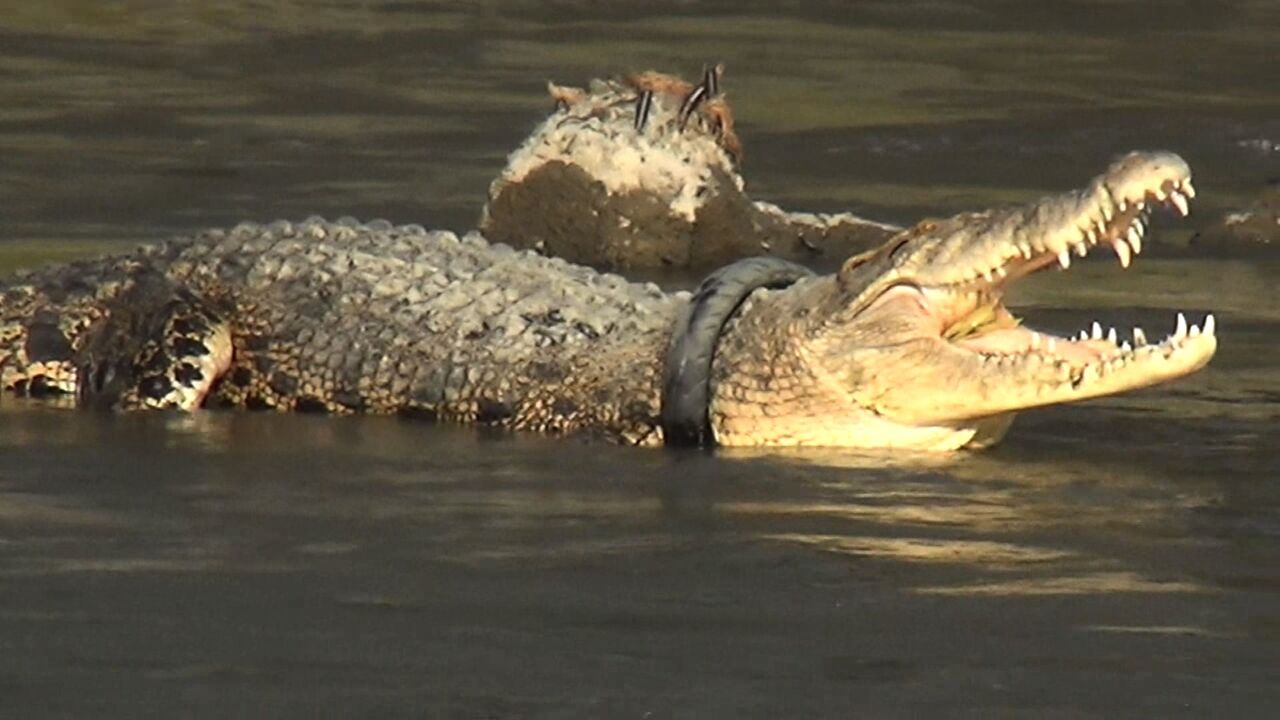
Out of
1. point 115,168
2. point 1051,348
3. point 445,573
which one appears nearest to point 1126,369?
point 1051,348

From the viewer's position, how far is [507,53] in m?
15.0

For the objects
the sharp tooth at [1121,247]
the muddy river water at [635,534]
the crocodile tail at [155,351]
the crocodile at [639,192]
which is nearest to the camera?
the muddy river water at [635,534]

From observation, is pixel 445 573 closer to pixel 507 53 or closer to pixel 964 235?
pixel 964 235

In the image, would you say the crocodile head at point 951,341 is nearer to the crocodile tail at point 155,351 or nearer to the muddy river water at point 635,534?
the muddy river water at point 635,534

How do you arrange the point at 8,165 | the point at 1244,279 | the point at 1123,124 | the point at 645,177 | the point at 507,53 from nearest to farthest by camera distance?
the point at 1244,279
the point at 645,177
the point at 8,165
the point at 1123,124
the point at 507,53

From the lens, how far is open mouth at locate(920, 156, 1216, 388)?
23.1 ft

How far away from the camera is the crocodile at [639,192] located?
10.6 meters

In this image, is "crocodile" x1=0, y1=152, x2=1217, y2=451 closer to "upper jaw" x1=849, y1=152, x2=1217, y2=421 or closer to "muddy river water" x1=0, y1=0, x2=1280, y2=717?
"upper jaw" x1=849, y1=152, x2=1217, y2=421

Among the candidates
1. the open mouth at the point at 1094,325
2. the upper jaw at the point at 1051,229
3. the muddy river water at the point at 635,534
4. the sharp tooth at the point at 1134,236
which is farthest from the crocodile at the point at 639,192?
the sharp tooth at the point at 1134,236

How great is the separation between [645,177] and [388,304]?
8.40 feet

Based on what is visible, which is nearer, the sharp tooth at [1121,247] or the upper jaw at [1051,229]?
the upper jaw at [1051,229]

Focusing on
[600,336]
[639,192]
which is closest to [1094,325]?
[600,336]

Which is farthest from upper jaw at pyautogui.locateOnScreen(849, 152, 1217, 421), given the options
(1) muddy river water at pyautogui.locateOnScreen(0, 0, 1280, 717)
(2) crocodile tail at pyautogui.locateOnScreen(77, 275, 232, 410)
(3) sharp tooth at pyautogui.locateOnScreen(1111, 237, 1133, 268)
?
(2) crocodile tail at pyautogui.locateOnScreen(77, 275, 232, 410)

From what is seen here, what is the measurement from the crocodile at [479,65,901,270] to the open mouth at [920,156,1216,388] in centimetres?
294
